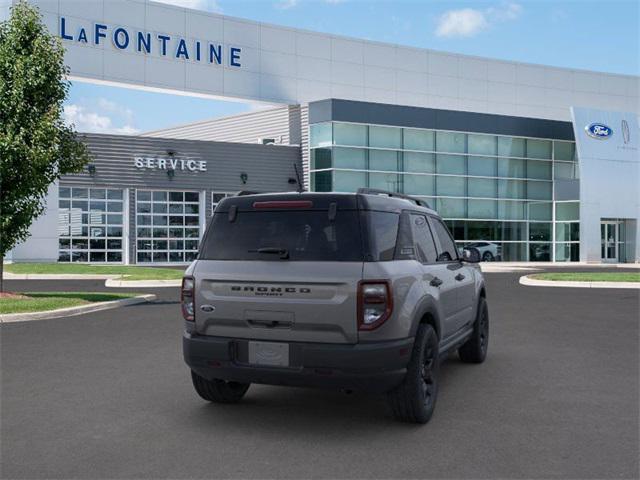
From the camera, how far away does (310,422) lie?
590 centimetres

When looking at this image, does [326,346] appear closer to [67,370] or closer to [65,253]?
[67,370]

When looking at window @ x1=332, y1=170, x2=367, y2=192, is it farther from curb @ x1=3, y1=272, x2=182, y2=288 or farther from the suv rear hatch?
the suv rear hatch

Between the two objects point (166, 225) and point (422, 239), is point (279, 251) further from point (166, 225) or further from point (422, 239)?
point (166, 225)

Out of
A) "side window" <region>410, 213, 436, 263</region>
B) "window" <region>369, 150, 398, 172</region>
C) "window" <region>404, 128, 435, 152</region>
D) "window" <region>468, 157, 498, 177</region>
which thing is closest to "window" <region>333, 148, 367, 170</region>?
"window" <region>369, 150, 398, 172</region>

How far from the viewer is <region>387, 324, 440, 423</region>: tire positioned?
5.64m

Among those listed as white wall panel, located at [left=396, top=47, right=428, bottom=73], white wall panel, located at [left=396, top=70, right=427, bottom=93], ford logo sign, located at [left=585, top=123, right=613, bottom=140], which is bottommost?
ford logo sign, located at [left=585, top=123, right=613, bottom=140]

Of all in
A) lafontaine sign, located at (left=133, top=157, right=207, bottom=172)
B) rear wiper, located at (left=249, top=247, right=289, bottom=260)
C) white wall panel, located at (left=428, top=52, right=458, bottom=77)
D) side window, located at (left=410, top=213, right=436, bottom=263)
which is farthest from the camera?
white wall panel, located at (left=428, top=52, right=458, bottom=77)

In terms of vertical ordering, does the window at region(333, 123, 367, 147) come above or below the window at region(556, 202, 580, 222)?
above

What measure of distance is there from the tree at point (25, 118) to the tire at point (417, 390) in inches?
471

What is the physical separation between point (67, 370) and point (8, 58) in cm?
1001

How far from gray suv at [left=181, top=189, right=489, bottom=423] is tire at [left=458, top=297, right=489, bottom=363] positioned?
7.51ft

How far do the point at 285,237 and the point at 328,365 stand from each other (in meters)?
1.11

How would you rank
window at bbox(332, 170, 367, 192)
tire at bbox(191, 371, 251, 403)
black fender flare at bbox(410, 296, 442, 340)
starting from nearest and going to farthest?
1. black fender flare at bbox(410, 296, 442, 340)
2. tire at bbox(191, 371, 251, 403)
3. window at bbox(332, 170, 367, 192)

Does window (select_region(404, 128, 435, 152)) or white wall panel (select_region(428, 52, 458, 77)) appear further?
white wall panel (select_region(428, 52, 458, 77))
